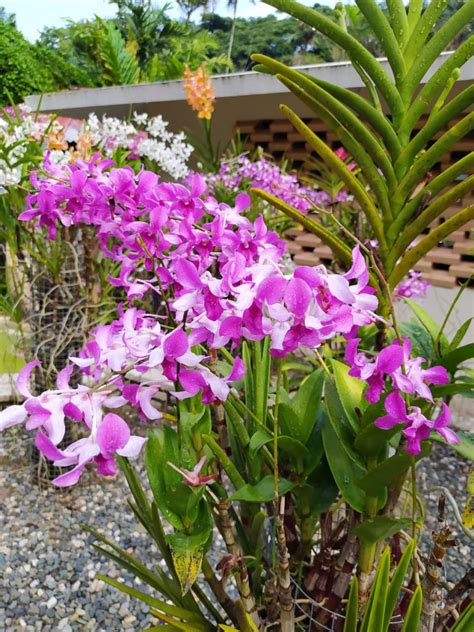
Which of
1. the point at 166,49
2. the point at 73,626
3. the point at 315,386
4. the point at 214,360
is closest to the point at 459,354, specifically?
the point at 315,386

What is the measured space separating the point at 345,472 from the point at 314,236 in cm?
327

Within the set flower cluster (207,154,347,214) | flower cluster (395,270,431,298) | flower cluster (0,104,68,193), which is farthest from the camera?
flower cluster (207,154,347,214)

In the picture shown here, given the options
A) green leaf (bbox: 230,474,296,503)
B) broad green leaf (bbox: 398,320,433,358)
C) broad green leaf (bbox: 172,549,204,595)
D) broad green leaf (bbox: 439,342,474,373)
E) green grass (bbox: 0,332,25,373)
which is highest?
broad green leaf (bbox: 439,342,474,373)

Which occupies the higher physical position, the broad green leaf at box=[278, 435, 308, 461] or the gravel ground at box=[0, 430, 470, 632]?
the broad green leaf at box=[278, 435, 308, 461]

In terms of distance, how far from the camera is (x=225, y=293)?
462 mm

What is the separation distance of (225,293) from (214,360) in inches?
5.6

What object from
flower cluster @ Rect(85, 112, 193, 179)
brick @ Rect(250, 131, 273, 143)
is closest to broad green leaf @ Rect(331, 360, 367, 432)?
flower cluster @ Rect(85, 112, 193, 179)

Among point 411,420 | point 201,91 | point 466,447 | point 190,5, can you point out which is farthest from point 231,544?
point 190,5

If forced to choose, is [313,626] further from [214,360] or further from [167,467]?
[214,360]

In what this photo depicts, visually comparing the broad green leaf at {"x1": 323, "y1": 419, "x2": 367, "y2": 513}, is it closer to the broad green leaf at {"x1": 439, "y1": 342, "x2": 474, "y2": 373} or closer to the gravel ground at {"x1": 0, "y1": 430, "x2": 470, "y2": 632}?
the broad green leaf at {"x1": 439, "y1": 342, "x2": 474, "y2": 373}

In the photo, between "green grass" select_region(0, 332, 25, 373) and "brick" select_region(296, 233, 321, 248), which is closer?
"green grass" select_region(0, 332, 25, 373)

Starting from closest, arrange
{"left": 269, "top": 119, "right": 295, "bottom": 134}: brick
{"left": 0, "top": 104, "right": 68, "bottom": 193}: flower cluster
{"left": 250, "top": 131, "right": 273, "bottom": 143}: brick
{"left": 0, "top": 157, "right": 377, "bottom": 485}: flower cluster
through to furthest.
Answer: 1. {"left": 0, "top": 157, "right": 377, "bottom": 485}: flower cluster
2. {"left": 0, "top": 104, "right": 68, "bottom": 193}: flower cluster
3. {"left": 269, "top": 119, "right": 295, "bottom": 134}: brick
4. {"left": 250, "top": 131, "right": 273, "bottom": 143}: brick

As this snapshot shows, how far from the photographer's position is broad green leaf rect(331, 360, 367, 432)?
27.0 inches

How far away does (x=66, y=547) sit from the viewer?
6.09 feet
